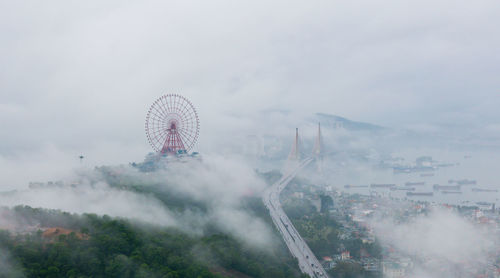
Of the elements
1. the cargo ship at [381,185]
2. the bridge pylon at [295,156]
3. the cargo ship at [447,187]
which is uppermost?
Answer: the bridge pylon at [295,156]

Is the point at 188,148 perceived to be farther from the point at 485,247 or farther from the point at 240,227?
the point at 485,247

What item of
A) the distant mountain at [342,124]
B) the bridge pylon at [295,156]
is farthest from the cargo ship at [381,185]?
the distant mountain at [342,124]

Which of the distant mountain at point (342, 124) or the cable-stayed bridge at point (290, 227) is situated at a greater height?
the distant mountain at point (342, 124)

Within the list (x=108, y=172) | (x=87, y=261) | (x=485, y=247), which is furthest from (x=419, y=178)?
(x=87, y=261)

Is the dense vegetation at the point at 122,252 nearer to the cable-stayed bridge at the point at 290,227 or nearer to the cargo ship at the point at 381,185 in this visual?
the cable-stayed bridge at the point at 290,227

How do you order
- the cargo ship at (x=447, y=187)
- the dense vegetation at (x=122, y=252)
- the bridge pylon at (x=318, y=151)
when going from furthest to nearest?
the bridge pylon at (x=318, y=151)
the cargo ship at (x=447, y=187)
the dense vegetation at (x=122, y=252)

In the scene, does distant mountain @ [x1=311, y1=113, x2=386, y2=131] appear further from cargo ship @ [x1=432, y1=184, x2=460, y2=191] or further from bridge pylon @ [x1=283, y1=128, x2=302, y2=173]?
cargo ship @ [x1=432, y1=184, x2=460, y2=191]

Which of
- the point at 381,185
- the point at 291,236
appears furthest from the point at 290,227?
the point at 381,185

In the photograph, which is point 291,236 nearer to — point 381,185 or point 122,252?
point 122,252

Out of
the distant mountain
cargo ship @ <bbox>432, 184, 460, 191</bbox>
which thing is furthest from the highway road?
the distant mountain
